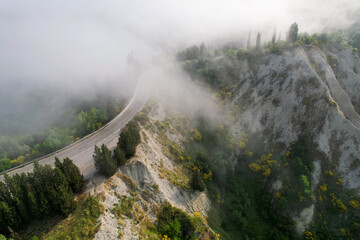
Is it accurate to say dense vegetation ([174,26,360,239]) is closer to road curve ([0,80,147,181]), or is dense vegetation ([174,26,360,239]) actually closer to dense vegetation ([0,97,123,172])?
road curve ([0,80,147,181])

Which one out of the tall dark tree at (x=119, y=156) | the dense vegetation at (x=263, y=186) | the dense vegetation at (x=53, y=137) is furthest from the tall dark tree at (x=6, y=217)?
the dense vegetation at (x=263, y=186)

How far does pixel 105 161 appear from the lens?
A: 32.6m

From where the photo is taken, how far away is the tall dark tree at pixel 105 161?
32.4 m

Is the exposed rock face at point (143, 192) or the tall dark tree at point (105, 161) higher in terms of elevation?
the tall dark tree at point (105, 161)

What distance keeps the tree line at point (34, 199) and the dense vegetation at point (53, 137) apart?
73.0ft

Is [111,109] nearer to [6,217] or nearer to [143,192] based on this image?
[143,192]

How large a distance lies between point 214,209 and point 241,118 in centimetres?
3187

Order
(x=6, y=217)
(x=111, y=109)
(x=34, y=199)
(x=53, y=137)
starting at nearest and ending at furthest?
1. (x=6, y=217)
2. (x=34, y=199)
3. (x=53, y=137)
4. (x=111, y=109)

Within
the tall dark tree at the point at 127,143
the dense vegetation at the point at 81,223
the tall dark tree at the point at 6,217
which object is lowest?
the dense vegetation at the point at 81,223

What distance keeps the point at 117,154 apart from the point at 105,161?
2.73 meters

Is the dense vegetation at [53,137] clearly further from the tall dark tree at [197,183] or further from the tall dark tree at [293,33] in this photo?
the tall dark tree at [293,33]

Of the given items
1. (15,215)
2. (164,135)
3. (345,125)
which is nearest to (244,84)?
(345,125)

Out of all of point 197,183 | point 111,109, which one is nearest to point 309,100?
point 197,183

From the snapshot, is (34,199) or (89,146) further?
(89,146)
